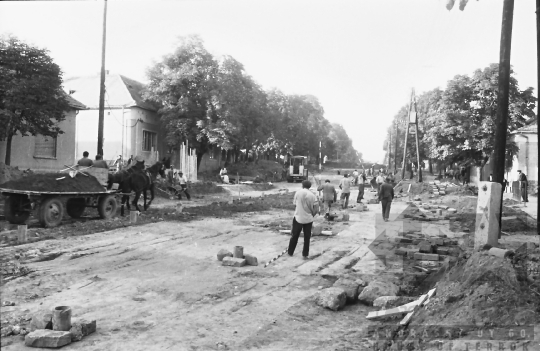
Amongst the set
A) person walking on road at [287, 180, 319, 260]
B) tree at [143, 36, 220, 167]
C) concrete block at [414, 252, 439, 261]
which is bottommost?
concrete block at [414, 252, 439, 261]

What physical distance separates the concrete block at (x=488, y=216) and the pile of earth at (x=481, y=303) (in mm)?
2212

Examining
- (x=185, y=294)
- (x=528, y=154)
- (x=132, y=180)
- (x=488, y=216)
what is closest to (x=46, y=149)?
(x=132, y=180)

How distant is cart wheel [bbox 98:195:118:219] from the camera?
14.7 m

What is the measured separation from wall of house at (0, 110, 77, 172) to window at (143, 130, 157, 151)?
1192 centimetres

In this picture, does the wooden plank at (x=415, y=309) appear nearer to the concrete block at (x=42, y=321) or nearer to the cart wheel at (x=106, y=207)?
the concrete block at (x=42, y=321)

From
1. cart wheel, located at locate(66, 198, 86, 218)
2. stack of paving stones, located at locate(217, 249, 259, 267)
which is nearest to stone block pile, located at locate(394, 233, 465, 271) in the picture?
stack of paving stones, located at locate(217, 249, 259, 267)

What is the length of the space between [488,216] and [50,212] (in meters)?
10.8

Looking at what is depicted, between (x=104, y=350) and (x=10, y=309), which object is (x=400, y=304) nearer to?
(x=104, y=350)

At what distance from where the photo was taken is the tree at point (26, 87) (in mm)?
18781

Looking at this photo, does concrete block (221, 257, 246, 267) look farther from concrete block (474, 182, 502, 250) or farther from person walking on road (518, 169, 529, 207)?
person walking on road (518, 169, 529, 207)

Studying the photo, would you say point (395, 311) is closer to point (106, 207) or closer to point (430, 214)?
point (106, 207)

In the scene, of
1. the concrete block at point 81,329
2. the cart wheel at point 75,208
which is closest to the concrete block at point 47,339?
the concrete block at point 81,329

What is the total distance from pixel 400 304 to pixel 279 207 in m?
16.2

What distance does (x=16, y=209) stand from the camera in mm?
12758
